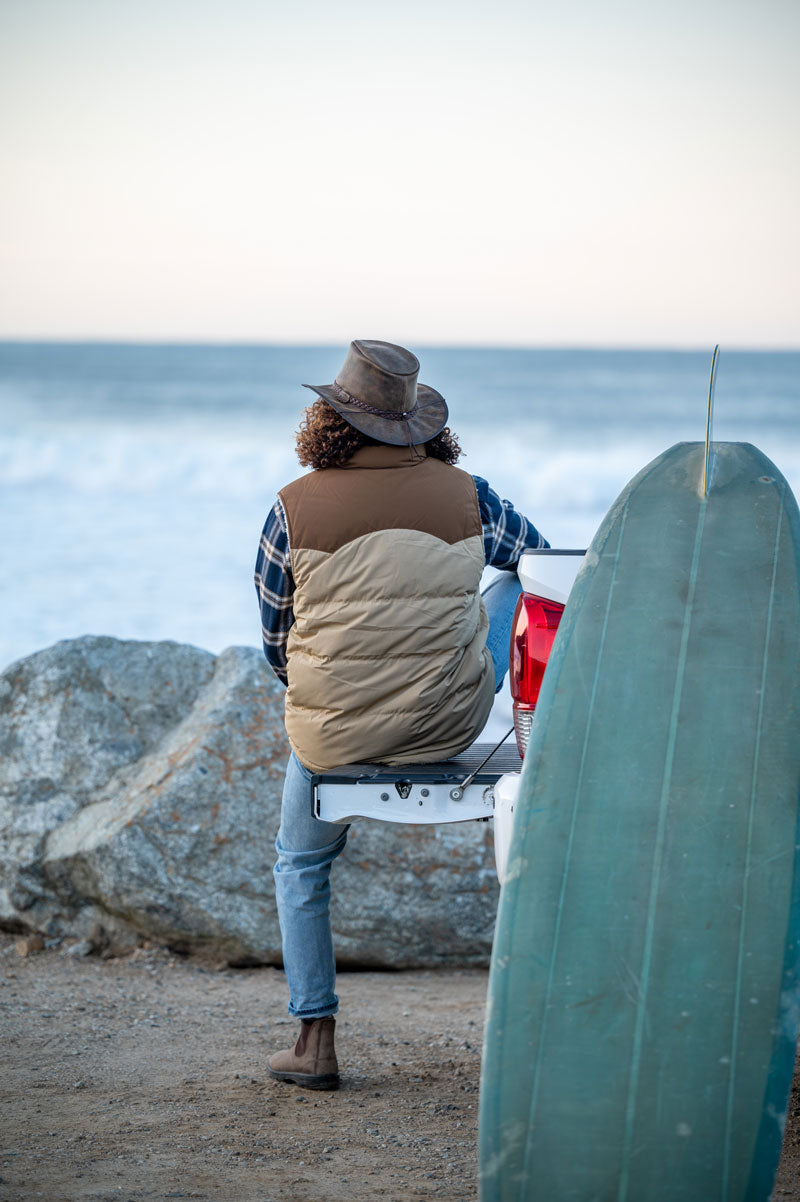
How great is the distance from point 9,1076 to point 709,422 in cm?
268

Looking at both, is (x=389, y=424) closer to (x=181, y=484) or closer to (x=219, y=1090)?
(x=219, y=1090)

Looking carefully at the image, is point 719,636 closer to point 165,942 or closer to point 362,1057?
point 362,1057

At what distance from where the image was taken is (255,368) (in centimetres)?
7175

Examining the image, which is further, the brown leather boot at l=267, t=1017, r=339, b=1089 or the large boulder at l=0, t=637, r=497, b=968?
the large boulder at l=0, t=637, r=497, b=968

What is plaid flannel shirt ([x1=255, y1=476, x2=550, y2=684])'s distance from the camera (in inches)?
127

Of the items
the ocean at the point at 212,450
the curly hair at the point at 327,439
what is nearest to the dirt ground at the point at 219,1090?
the curly hair at the point at 327,439

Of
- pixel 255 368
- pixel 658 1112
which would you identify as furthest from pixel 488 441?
pixel 658 1112

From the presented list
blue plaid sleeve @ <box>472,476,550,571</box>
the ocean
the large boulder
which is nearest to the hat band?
→ blue plaid sleeve @ <box>472,476,550,571</box>

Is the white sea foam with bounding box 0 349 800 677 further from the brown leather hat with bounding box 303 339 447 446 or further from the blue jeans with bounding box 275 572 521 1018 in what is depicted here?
the brown leather hat with bounding box 303 339 447 446

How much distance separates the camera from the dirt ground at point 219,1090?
8.84 ft

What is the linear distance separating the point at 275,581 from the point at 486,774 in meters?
0.78

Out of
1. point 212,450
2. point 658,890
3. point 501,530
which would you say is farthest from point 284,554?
point 212,450

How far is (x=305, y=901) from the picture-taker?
337 centimetres

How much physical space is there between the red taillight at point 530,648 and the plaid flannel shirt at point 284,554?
0.64m
